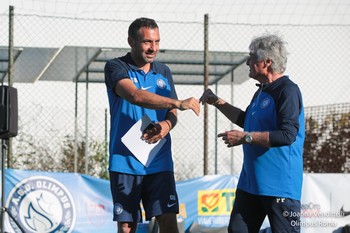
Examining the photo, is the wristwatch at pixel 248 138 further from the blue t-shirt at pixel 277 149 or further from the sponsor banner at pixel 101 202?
the sponsor banner at pixel 101 202

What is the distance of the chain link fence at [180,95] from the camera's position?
10.5m

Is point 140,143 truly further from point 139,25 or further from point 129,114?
point 139,25

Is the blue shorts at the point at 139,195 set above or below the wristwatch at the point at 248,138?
below

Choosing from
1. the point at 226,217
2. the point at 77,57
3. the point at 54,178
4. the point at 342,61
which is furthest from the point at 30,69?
the point at 342,61

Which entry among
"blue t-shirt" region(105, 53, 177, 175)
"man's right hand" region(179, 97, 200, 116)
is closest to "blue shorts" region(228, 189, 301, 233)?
"blue t-shirt" region(105, 53, 177, 175)

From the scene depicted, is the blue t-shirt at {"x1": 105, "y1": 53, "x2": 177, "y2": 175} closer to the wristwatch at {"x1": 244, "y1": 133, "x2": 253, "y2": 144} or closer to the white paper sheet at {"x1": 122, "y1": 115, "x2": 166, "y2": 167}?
the white paper sheet at {"x1": 122, "y1": 115, "x2": 166, "y2": 167}

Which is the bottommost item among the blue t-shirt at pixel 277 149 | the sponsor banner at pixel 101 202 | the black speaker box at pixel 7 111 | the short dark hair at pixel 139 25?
the sponsor banner at pixel 101 202

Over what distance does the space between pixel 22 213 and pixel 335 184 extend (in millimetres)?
3698

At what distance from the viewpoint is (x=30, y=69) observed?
1129 centimetres

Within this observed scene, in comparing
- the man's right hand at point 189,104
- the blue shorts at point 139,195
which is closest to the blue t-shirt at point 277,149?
the man's right hand at point 189,104

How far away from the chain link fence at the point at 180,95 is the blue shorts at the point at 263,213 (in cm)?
493

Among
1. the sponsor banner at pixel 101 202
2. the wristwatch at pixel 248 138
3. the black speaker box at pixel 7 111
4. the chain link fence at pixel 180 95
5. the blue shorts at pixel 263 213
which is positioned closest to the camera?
the wristwatch at pixel 248 138

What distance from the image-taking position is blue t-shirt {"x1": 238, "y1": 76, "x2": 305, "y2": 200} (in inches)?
201

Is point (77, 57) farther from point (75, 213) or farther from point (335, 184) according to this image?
point (335, 184)
